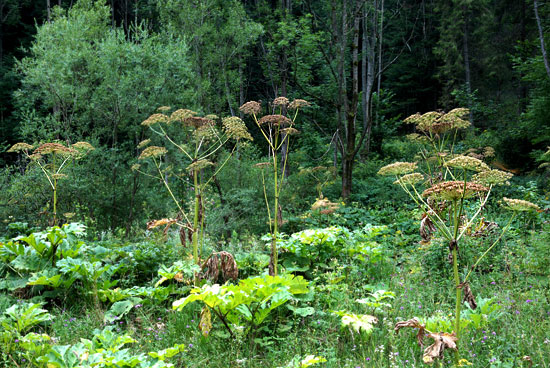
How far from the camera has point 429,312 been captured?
3.54 meters

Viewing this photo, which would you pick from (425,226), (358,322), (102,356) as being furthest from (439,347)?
(102,356)

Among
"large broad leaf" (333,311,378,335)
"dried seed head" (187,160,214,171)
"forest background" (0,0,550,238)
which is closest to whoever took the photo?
"large broad leaf" (333,311,378,335)

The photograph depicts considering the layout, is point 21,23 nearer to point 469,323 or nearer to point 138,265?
point 138,265

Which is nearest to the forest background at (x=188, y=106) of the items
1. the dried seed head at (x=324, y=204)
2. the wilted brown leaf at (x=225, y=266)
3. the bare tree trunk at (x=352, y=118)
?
the bare tree trunk at (x=352, y=118)

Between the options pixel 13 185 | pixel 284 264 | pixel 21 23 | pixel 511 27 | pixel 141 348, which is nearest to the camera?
pixel 141 348

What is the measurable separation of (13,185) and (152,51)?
4.12m

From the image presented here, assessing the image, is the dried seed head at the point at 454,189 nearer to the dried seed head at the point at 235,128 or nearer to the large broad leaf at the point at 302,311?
the large broad leaf at the point at 302,311

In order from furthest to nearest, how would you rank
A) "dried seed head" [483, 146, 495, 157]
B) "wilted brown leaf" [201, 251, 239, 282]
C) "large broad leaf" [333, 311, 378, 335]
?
"dried seed head" [483, 146, 495, 157] → "wilted brown leaf" [201, 251, 239, 282] → "large broad leaf" [333, 311, 378, 335]

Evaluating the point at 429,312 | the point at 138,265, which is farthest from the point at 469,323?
the point at 138,265

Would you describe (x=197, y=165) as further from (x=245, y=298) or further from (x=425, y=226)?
(x=425, y=226)

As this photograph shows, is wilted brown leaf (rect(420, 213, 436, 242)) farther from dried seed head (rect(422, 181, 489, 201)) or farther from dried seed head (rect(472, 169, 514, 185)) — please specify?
dried seed head (rect(422, 181, 489, 201))

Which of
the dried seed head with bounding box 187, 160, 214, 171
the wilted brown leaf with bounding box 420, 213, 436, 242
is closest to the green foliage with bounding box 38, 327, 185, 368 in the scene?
the dried seed head with bounding box 187, 160, 214, 171

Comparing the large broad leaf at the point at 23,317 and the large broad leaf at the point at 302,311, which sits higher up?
the large broad leaf at the point at 23,317

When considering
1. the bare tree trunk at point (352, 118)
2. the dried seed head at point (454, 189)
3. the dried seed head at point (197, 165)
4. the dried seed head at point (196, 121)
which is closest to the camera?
the dried seed head at point (454, 189)
